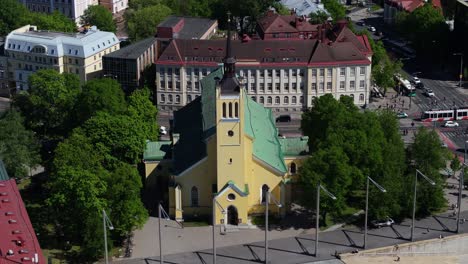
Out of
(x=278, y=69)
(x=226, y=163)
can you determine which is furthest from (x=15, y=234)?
(x=278, y=69)

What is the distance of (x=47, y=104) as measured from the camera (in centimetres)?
16238

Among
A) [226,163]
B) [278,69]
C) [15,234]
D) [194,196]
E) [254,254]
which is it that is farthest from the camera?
[278,69]

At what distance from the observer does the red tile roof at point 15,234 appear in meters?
97.4

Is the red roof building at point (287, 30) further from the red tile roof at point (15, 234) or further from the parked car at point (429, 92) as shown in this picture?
the red tile roof at point (15, 234)

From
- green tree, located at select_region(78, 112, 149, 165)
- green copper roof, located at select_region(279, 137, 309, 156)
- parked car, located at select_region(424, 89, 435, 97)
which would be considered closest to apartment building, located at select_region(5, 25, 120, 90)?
green tree, located at select_region(78, 112, 149, 165)

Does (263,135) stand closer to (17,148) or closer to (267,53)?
(17,148)

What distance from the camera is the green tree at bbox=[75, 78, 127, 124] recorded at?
6033 inches

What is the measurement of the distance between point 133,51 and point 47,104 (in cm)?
2742

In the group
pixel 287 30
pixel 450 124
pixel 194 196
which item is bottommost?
pixel 450 124

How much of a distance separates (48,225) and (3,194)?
1242cm

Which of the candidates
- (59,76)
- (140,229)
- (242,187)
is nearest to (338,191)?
(242,187)

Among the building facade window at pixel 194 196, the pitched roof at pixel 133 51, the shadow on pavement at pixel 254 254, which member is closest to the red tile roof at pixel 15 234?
the building facade window at pixel 194 196

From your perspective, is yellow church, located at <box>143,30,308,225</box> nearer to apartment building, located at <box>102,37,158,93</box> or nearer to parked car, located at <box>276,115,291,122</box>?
parked car, located at <box>276,115,291,122</box>

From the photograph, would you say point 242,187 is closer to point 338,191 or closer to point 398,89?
point 338,191
